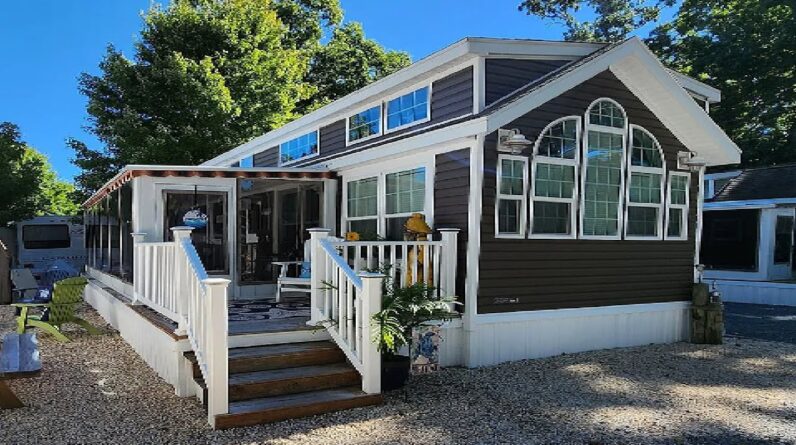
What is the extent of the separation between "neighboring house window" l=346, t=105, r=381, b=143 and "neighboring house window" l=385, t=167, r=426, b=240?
125 cm

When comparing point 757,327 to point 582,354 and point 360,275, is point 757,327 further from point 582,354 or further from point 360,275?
point 360,275

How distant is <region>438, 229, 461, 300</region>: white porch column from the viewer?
605 cm

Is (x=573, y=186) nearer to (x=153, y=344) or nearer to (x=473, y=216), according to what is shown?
(x=473, y=216)

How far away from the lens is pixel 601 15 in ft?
88.1

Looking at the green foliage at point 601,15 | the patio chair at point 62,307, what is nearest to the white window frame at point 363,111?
the patio chair at point 62,307

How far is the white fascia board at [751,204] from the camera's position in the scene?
12977 millimetres

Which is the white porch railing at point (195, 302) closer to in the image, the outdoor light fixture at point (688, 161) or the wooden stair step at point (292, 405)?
the wooden stair step at point (292, 405)

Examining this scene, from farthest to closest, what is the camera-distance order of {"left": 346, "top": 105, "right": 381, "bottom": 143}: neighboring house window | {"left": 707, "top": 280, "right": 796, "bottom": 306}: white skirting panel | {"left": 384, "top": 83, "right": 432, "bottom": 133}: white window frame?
{"left": 707, "top": 280, "right": 796, "bottom": 306}: white skirting panel
{"left": 346, "top": 105, "right": 381, "bottom": 143}: neighboring house window
{"left": 384, "top": 83, "right": 432, "bottom": 133}: white window frame

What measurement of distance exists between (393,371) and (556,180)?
316 cm

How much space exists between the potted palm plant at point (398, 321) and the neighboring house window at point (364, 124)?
3563 mm

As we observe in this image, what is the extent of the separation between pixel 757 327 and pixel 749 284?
437cm

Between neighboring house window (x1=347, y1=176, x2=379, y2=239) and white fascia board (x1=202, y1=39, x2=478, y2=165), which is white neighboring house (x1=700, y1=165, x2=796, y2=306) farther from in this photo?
white fascia board (x1=202, y1=39, x2=478, y2=165)

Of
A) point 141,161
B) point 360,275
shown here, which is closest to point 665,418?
point 360,275

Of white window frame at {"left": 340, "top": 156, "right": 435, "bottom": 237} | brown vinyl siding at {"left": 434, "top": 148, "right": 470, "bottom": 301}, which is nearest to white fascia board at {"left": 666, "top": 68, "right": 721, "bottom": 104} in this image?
brown vinyl siding at {"left": 434, "top": 148, "right": 470, "bottom": 301}
